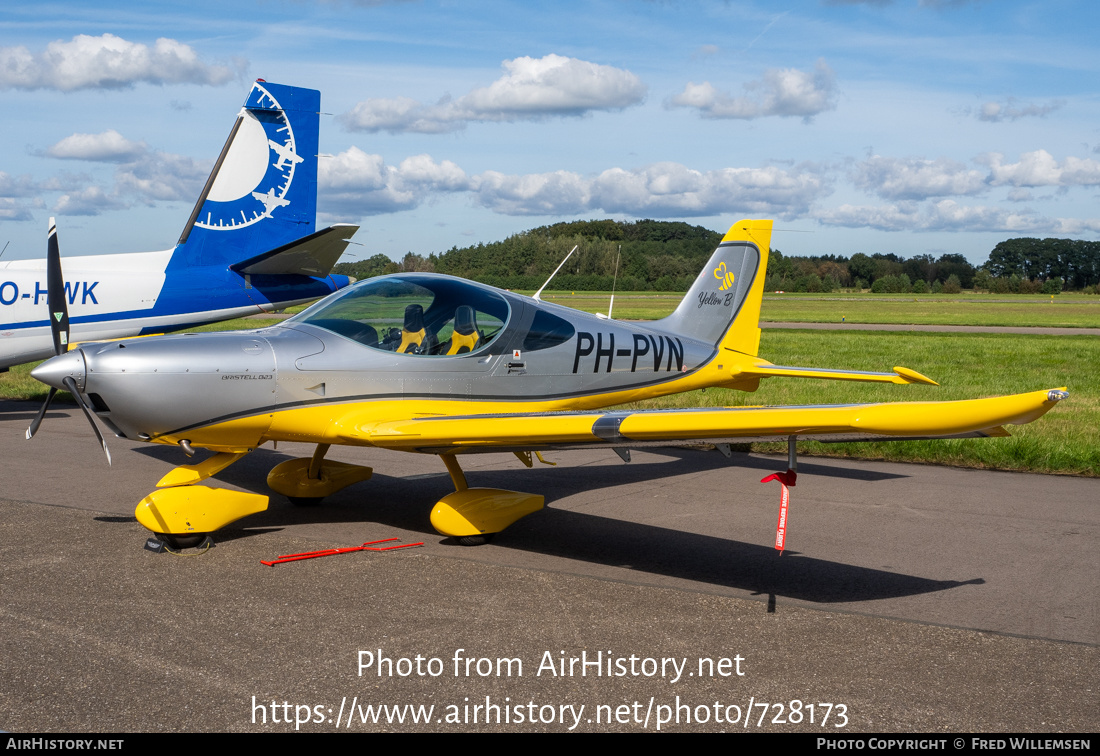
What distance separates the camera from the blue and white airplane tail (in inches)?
473

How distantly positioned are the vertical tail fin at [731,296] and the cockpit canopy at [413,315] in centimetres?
267

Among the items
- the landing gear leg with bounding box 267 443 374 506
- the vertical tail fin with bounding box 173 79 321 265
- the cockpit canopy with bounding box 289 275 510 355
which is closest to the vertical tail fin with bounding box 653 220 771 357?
the cockpit canopy with bounding box 289 275 510 355

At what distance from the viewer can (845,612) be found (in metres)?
4.53

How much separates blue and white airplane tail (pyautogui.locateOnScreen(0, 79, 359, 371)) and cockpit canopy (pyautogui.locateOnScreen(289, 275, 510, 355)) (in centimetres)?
464

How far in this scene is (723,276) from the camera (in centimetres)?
893

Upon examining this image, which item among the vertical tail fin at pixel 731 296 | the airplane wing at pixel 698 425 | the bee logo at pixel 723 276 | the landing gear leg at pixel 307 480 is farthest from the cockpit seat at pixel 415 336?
the bee logo at pixel 723 276

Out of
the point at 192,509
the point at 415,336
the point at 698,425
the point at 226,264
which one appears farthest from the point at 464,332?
the point at 226,264

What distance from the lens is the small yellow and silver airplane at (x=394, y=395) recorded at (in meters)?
5.04

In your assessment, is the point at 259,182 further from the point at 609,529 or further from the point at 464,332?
the point at 609,529

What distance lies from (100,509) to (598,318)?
170 inches

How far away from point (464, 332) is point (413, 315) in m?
0.40

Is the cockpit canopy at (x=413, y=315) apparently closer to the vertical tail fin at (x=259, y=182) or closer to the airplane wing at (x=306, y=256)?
the airplane wing at (x=306, y=256)
